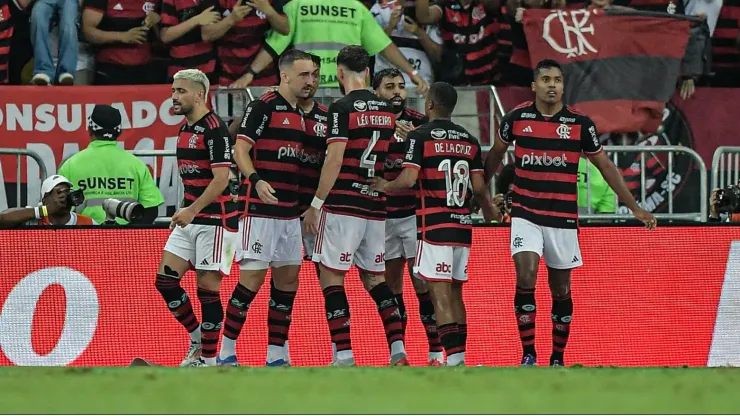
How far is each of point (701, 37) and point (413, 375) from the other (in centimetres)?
806

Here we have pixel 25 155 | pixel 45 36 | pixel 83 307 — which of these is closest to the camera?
pixel 83 307

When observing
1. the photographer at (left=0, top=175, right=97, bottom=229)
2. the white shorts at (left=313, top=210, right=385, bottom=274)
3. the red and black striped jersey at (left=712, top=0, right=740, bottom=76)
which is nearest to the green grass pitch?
the white shorts at (left=313, top=210, right=385, bottom=274)

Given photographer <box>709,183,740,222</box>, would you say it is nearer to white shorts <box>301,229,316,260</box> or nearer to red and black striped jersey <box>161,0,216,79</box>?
white shorts <box>301,229,316,260</box>

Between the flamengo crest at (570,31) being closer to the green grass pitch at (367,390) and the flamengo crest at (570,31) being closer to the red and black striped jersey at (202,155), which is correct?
the red and black striped jersey at (202,155)

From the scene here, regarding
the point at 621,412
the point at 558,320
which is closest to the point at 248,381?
the point at 621,412

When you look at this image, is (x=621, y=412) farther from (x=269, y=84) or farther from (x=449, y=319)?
(x=269, y=84)

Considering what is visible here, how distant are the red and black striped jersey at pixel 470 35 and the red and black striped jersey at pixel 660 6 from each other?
1.66m

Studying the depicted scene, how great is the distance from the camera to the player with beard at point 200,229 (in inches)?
415

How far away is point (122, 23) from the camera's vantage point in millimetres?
14688

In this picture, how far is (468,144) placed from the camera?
35.6 feet

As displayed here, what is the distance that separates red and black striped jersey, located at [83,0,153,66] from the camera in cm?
1468

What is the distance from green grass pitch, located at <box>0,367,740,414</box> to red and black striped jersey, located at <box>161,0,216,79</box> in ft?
21.3

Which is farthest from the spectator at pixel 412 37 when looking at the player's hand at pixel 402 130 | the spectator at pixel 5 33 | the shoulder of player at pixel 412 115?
the spectator at pixel 5 33

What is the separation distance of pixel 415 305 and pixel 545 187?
6.48 ft
